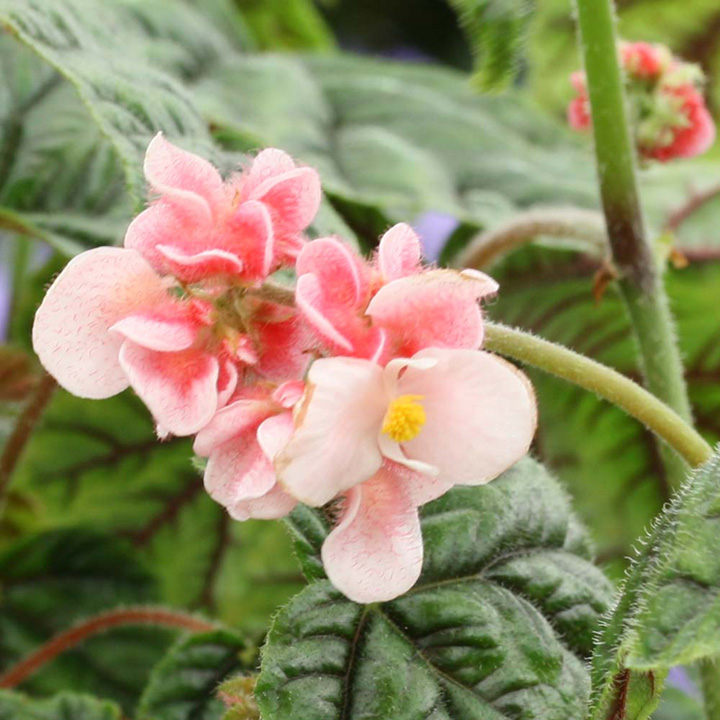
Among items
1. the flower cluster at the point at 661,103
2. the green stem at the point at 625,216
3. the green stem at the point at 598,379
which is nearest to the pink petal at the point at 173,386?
the green stem at the point at 598,379

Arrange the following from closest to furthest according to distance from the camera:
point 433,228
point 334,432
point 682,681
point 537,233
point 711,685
A: point 334,432 → point 711,685 → point 537,233 → point 682,681 → point 433,228

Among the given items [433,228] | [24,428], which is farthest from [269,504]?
[433,228]

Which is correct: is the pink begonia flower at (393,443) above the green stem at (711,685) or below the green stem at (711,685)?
above

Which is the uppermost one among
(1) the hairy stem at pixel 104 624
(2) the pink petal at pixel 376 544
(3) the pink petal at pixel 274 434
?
(3) the pink petal at pixel 274 434

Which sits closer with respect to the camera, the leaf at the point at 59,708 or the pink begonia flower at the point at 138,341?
the pink begonia flower at the point at 138,341

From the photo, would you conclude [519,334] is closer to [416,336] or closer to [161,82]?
[416,336]

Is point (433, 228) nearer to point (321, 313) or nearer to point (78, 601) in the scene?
point (78, 601)

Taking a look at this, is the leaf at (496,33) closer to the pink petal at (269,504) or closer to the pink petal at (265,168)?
the pink petal at (265,168)
